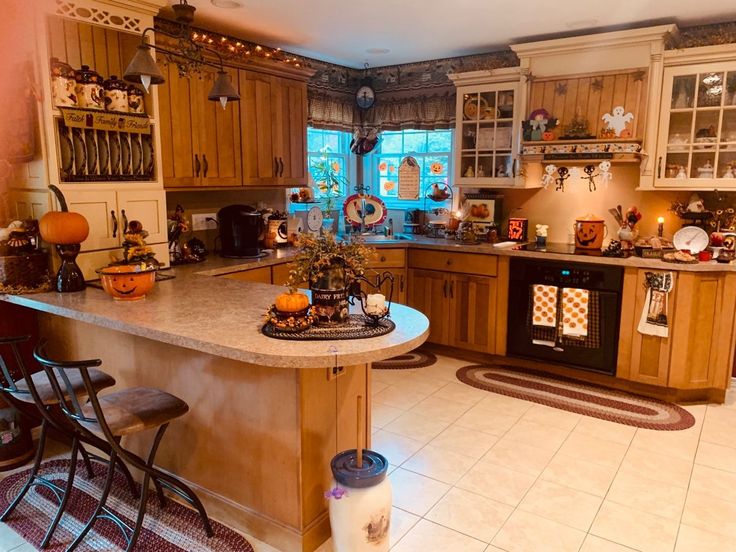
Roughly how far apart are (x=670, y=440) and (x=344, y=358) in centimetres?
240

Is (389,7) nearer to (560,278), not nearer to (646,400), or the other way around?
(560,278)

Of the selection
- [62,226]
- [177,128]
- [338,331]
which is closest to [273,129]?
[177,128]

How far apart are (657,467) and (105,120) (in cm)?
350

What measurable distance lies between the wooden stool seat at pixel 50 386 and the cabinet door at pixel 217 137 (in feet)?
5.78

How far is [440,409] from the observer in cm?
371

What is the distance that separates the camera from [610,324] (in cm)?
393

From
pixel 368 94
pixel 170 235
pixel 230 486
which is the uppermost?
pixel 368 94

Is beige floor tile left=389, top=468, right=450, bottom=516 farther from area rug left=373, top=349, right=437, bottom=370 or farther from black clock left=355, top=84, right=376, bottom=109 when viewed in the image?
black clock left=355, top=84, right=376, bottom=109

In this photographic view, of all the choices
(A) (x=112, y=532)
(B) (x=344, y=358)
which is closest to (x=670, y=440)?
(B) (x=344, y=358)

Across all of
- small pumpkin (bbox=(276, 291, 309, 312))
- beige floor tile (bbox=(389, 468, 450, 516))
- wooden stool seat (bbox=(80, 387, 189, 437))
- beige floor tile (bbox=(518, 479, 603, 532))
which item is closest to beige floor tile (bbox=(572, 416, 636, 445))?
beige floor tile (bbox=(518, 479, 603, 532))

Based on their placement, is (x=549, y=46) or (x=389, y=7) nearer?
(x=389, y=7)

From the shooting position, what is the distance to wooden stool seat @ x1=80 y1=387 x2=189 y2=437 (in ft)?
7.10

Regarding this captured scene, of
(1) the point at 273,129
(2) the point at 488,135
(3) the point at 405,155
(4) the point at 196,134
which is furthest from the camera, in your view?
(3) the point at 405,155

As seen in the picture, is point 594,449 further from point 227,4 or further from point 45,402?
point 227,4
